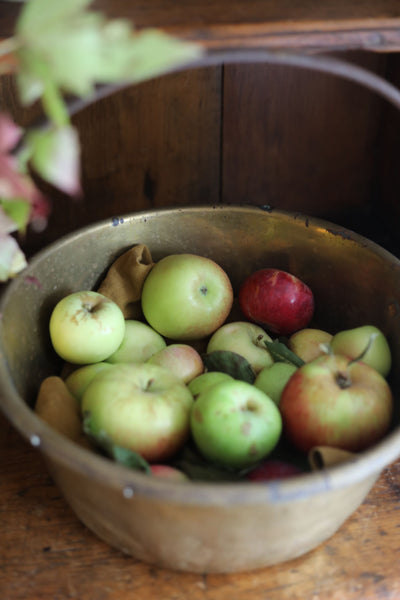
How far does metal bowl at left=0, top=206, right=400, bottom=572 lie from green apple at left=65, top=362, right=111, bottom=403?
4cm

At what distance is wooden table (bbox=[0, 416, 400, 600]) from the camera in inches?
20.8

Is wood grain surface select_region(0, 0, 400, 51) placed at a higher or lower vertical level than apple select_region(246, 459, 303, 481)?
higher

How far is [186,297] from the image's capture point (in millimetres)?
696

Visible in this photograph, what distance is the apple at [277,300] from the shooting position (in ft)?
2.35

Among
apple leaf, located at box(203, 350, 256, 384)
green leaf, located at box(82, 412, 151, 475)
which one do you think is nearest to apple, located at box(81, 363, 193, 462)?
green leaf, located at box(82, 412, 151, 475)

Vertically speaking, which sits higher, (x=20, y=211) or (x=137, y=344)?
(x=20, y=211)

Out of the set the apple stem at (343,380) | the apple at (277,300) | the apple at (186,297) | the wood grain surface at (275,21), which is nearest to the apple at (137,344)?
the apple at (186,297)

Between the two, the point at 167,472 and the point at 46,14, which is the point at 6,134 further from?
the point at 167,472

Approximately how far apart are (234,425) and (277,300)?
240 mm

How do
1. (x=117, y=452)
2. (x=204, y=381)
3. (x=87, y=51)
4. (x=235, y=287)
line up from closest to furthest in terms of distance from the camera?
(x=87, y=51) < (x=117, y=452) < (x=204, y=381) < (x=235, y=287)

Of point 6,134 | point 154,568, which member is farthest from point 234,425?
point 6,134

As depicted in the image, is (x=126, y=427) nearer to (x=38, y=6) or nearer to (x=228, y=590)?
(x=228, y=590)

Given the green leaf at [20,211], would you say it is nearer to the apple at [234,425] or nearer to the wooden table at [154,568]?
the apple at [234,425]

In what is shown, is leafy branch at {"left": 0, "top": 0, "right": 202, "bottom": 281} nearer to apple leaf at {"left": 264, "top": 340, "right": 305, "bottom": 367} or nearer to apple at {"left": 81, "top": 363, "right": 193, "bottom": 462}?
apple at {"left": 81, "top": 363, "right": 193, "bottom": 462}
